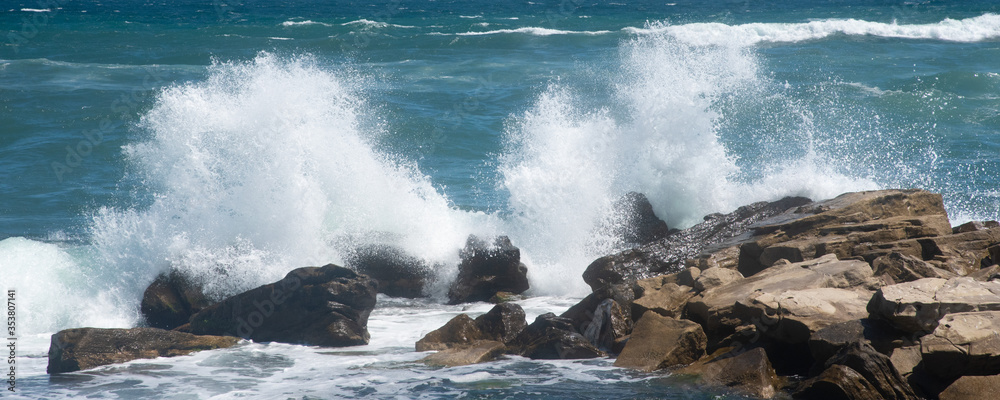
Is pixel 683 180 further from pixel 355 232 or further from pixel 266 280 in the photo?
pixel 266 280

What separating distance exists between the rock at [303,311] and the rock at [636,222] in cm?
408

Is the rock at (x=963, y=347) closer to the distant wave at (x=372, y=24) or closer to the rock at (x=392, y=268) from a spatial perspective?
the rock at (x=392, y=268)

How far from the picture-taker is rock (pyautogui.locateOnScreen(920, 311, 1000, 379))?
17.3ft

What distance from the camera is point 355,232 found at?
1119cm

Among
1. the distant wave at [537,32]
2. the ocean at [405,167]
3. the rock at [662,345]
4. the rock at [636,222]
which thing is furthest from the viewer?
the distant wave at [537,32]

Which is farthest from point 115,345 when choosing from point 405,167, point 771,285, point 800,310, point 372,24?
point 372,24

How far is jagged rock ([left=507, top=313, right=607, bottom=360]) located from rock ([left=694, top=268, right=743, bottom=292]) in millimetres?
1197

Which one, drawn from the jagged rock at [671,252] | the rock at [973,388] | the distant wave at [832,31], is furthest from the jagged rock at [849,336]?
the distant wave at [832,31]

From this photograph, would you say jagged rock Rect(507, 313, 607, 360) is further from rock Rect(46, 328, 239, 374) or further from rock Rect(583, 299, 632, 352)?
rock Rect(46, 328, 239, 374)

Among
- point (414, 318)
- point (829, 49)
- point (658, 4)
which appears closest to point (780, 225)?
point (414, 318)

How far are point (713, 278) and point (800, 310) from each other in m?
1.39

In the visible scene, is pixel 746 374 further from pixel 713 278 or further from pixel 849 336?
pixel 713 278

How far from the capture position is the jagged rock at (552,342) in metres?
7.30

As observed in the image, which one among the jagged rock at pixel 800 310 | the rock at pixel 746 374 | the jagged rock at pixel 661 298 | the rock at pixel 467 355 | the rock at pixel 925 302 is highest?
the rock at pixel 925 302
